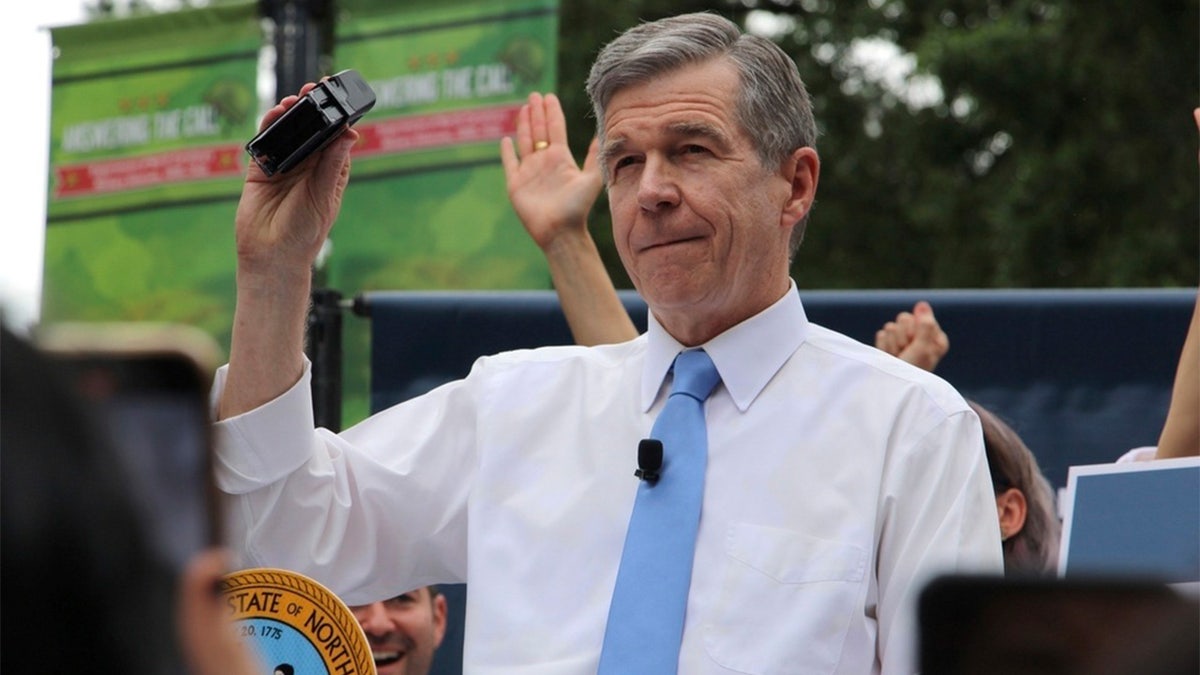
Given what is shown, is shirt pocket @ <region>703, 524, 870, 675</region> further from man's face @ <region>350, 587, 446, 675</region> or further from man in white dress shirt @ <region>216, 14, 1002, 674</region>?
man's face @ <region>350, 587, 446, 675</region>

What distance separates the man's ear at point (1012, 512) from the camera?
14.0 feet

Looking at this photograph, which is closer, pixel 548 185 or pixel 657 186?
pixel 657 186

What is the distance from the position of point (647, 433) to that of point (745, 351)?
211 mm

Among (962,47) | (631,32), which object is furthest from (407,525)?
(962,47)

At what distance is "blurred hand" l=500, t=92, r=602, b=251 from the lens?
4.12m

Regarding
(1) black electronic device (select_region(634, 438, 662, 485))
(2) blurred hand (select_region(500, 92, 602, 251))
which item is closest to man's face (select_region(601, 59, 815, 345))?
(1) black electronic device (select_region(634, 438, 662, 485))

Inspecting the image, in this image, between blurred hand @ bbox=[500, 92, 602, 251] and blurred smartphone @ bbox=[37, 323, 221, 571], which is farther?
blurred hand @ bbox=[500, 92, 602, 251]

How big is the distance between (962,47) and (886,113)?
3821mm

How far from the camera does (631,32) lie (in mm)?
3305

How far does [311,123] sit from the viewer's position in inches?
116

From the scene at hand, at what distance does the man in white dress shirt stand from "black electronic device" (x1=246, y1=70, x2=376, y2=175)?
40 millimetres

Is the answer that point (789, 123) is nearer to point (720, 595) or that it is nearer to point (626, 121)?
point (626, 121)

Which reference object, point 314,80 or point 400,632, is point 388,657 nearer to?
point 400,632

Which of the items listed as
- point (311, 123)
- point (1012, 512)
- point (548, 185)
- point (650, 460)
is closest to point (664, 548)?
point (650, 460)
